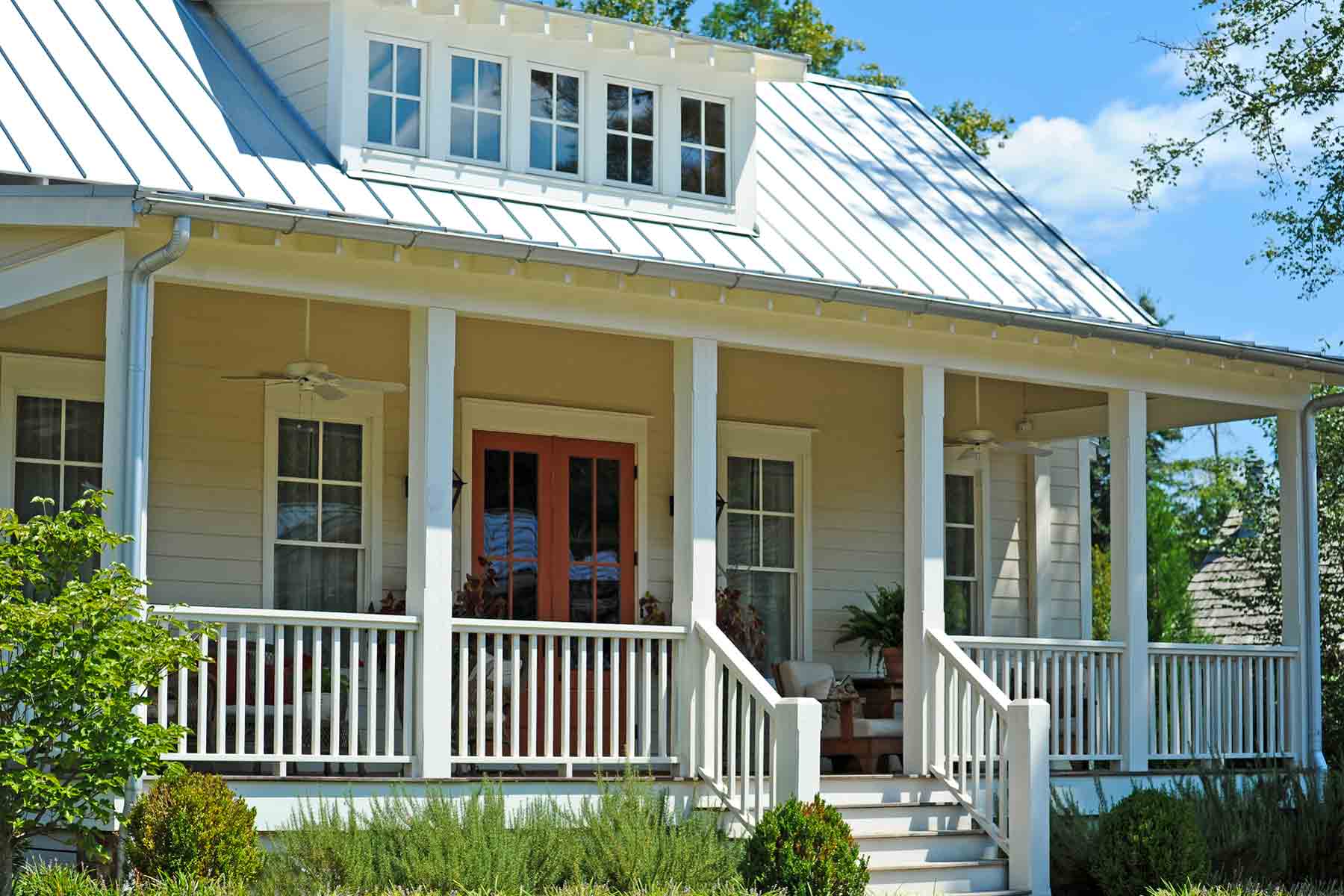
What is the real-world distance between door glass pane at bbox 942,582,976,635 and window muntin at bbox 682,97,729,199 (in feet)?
15.0

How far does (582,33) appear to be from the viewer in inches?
492

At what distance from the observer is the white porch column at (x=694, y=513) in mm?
11062

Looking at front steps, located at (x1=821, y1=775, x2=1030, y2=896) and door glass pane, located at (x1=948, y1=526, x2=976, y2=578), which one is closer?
front steps, located at (x1=821, y1=775, x2=1030, y2=896)

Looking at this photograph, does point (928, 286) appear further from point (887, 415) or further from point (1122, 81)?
point (1122, 81)

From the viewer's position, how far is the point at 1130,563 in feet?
43.1

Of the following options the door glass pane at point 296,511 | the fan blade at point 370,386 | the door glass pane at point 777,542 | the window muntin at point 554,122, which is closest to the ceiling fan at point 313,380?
the fan blade at point 370,386

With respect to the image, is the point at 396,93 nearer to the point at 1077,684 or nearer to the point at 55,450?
the point at 55,450

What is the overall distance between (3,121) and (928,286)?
6.45m

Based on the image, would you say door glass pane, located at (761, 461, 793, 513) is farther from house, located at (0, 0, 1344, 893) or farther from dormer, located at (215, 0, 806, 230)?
dormer, located at (215, 0, 806, 230)

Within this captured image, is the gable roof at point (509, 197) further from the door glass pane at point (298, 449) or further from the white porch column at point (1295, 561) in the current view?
the door glass pane at point (298, 449)

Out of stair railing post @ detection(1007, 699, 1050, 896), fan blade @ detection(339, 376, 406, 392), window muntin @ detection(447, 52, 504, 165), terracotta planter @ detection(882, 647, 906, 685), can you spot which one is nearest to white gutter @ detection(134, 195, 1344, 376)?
fan blade @ detection(339, 376, 406, 392)

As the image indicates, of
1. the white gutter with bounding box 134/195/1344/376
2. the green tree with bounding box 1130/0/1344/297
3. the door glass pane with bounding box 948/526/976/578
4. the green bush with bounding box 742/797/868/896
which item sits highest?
the green tree with bounding box 1130/0/1344/297

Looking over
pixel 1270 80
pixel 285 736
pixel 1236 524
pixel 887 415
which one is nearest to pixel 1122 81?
pixel 1236 524

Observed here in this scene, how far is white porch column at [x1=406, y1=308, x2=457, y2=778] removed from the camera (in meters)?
10.2
